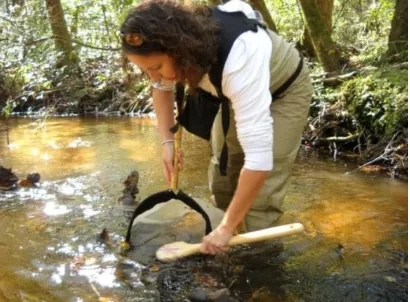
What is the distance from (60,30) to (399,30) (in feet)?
22.4

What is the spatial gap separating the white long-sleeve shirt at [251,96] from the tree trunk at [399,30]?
4141 mm

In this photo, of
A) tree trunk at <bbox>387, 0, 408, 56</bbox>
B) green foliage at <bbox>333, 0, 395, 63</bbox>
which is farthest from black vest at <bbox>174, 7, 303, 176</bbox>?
green foliage at <bbox>333, 0, 395, 63</bbox>

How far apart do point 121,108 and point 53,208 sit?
6.18 metres

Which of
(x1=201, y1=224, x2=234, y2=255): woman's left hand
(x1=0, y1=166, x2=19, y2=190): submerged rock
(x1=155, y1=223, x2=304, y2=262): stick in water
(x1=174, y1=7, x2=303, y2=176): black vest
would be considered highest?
(x1=174, y1=7, x2=303, y2=176): black vest

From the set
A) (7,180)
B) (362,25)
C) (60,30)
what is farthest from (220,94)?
(60,30)

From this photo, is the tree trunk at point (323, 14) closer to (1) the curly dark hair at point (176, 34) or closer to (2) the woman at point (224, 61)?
(2) the woman at point (224, 61)

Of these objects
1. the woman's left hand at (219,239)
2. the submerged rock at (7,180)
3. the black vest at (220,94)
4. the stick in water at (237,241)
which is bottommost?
the submerged rock at (7,180)

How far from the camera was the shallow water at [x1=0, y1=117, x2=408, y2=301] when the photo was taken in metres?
2.31

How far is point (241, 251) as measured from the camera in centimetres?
271

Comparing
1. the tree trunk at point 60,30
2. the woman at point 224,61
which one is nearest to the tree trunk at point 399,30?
the woman at point 224,61

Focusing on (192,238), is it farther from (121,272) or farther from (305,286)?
(305,286)

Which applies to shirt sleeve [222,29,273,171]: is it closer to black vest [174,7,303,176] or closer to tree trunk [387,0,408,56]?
black vest [174,7,303,176]

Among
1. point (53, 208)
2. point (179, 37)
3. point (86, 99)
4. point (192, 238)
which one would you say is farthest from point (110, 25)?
point (179, 37)

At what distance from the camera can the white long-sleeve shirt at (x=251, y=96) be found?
1819 millimetres
